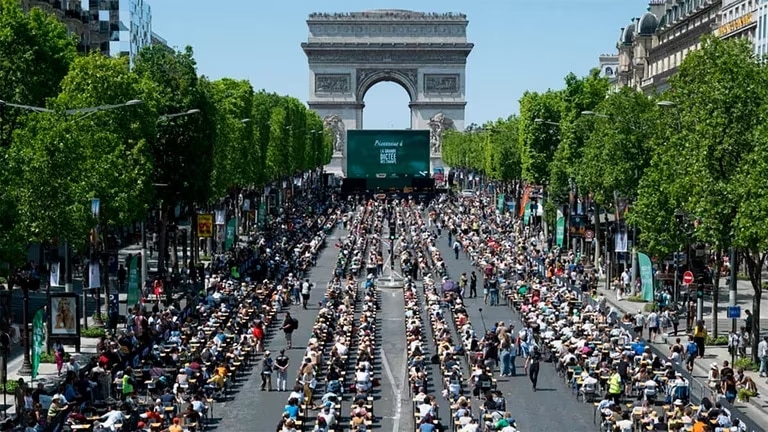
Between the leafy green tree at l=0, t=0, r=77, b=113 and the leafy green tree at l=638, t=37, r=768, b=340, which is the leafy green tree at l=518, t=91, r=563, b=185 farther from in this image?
the leafy green tree at l=638, t=37, r=768, b=340

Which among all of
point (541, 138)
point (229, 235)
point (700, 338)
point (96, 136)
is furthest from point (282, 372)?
point (541, 138)

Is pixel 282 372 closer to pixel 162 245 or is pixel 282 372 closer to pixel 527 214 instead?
pixel 162 245

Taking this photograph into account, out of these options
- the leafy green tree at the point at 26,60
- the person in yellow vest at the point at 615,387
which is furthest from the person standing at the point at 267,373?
the leafy green tree at the point at 26,60

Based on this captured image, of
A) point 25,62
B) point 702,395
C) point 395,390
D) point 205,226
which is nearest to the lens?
point 702,395

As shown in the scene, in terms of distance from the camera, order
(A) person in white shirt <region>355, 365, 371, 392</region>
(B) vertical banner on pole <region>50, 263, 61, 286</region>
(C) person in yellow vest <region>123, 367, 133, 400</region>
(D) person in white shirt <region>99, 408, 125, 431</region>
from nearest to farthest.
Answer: (D) person in white shirt <region>99, 408, 125, 431</region> < (C) person in yellow vest <region>123, 367, 133, 400</region> < (A) person in white shirt <region>355, 365, 371, 392</region> < (B) vertical banner on pole <region>50, 263, 61, 286</region>

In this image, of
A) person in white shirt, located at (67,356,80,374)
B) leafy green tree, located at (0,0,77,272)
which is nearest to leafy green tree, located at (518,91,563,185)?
leafy green tree, located at (0,0,77,272)
